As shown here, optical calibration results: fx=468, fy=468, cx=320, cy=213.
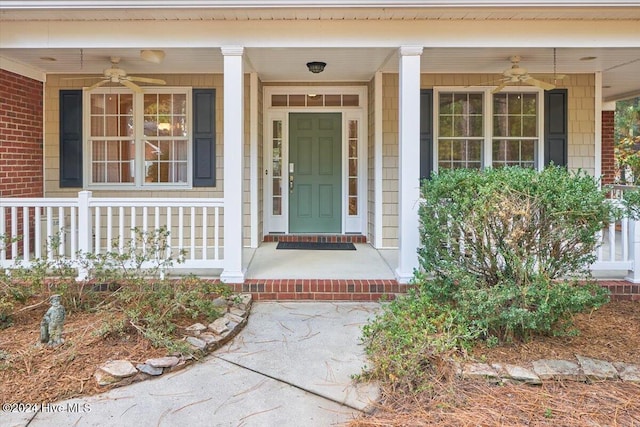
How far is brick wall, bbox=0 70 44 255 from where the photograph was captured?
5496 mm

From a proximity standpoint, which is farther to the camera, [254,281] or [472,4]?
[254,281]

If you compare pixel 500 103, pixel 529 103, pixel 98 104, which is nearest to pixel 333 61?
pixel 500 103

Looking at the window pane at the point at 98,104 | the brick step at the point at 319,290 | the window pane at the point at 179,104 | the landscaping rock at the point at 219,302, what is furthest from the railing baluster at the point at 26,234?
the window pane at the point at 179,104

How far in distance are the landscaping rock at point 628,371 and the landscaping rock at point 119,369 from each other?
2.92 meters

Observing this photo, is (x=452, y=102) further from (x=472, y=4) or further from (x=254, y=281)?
(x=254, y=281)

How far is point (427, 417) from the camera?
2.39m

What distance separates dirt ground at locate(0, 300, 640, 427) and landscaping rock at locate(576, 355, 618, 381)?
0.05 meters

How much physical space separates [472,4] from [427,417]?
3377mm

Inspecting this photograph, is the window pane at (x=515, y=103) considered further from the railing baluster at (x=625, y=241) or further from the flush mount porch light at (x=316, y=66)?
the flush mount porch light at (x=316, y=66)

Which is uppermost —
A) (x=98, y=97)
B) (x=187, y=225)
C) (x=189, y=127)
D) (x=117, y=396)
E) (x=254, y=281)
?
(x=98, y=97)

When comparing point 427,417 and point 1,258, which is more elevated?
point 1,258

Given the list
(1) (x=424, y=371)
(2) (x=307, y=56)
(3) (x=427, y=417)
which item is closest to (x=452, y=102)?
(2) (x=307, y=56)

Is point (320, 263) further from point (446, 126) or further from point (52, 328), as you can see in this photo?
point (52, 328)

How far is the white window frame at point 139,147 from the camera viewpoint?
647 centimetres
